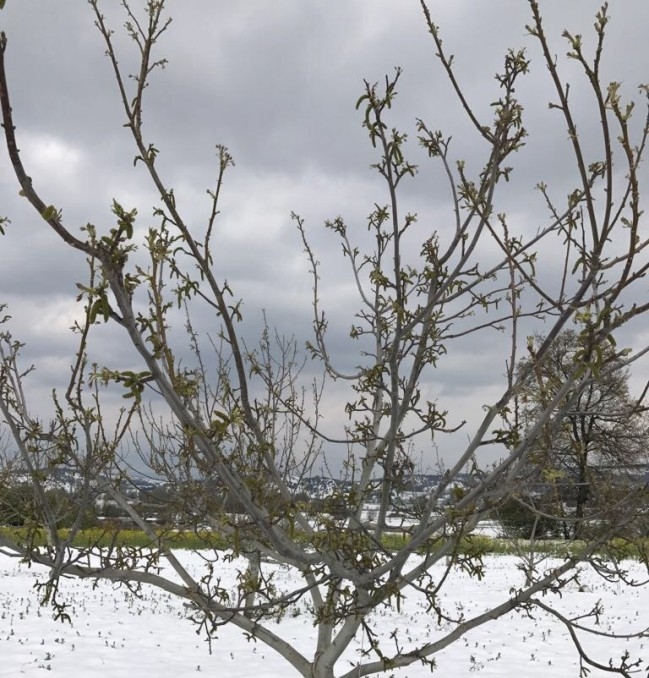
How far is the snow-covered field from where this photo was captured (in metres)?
8.98

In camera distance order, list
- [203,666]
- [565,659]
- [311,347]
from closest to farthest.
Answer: [311,347] < [203,666] < [565,659]

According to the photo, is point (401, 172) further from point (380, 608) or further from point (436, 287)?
point (380, 608)

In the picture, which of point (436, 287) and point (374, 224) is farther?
point (374, 224)

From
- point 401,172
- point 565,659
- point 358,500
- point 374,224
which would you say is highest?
point 374,224

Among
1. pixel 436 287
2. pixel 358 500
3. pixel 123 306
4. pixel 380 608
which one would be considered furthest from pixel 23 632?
pixel 123 306

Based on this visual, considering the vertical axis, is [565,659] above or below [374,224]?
below

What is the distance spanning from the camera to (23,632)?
10.6m

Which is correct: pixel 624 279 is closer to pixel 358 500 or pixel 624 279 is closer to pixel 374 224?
pixel 358 500

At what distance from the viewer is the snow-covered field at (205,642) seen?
8.98 metres

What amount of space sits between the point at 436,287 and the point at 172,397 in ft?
5.55

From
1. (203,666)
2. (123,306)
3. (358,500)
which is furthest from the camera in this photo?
(203,666)

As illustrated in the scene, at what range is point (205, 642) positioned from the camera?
10.0 metres

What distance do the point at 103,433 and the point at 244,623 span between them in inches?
48.6

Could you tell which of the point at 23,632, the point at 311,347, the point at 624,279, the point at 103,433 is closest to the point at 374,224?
the point at 311,347
